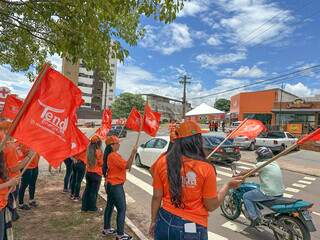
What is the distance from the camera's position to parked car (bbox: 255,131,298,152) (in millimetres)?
24469

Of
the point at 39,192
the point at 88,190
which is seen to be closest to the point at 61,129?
the point at 88,190

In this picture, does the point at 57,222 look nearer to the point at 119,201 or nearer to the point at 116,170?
the point at 119,201

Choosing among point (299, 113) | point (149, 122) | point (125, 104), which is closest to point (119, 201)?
point (149, 122)

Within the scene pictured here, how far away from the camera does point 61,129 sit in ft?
11.5

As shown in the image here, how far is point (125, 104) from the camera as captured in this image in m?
101

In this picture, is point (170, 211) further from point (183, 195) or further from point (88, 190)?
point (88, 190)

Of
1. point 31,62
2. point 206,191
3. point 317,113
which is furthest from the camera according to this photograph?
point 317,113

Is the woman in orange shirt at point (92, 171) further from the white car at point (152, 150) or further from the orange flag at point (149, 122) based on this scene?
the white car at point (152, 150)

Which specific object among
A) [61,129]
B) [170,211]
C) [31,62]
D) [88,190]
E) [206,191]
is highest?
[31,62]

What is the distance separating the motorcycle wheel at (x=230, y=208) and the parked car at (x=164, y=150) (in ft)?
21.3

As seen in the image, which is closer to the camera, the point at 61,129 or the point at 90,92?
the point at 61,129

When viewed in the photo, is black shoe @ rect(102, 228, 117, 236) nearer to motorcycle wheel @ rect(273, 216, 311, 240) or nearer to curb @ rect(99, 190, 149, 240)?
curb @ rect(99, 190, 149, 240)

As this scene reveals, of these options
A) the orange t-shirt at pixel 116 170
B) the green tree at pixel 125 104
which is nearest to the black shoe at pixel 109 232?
the orange t-shirt at pixel 116 170

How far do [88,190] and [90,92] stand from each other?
9654 centimetres
